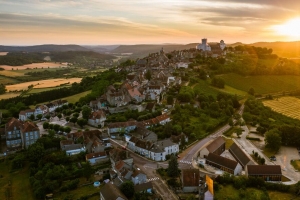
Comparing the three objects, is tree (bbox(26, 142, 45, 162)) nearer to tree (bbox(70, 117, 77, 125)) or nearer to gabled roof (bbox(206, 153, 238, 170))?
tree (bbox(70, 117, 77, 125))

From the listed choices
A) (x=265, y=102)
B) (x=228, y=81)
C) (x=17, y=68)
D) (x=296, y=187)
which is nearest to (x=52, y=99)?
(x=228, y=81)

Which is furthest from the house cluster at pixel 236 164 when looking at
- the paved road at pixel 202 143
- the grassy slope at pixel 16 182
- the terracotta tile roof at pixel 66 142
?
the grassy slope at pixel 16 182

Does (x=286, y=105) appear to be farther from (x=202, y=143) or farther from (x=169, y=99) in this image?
(x=202, y=143)

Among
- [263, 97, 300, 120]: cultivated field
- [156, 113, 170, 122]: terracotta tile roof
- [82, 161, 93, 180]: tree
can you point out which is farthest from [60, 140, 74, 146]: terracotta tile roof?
[263, 97, 300, 120]: cultivated field

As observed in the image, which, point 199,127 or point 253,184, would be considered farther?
point 199,127

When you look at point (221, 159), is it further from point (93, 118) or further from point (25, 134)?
point (25, 134)

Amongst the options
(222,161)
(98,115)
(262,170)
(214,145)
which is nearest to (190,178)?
(222,161)

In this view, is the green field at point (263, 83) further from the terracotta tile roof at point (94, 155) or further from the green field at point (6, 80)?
the green field at point (6, 80)
